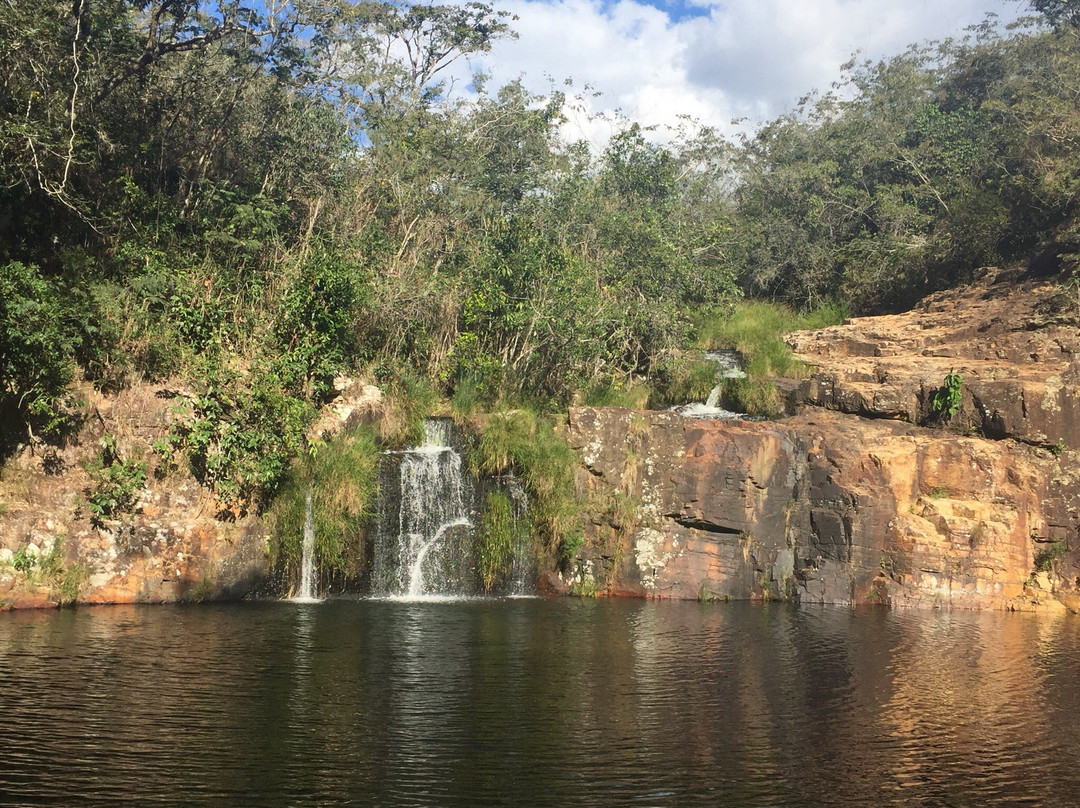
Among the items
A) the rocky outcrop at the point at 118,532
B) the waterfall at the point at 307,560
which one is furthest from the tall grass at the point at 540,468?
the rocky outcrop at the point at 118,532

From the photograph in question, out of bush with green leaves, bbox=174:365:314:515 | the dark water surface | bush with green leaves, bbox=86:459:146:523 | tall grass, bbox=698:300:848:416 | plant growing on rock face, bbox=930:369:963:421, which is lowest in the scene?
the dark water surface

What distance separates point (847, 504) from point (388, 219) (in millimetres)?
13047

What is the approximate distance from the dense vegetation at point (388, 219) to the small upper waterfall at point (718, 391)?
536 mm

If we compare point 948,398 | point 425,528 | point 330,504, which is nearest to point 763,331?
point 948,398

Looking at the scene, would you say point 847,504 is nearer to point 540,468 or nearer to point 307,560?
point 540,468

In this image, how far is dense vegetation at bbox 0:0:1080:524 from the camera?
18.6 meters

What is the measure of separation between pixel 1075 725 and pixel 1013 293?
1684cm

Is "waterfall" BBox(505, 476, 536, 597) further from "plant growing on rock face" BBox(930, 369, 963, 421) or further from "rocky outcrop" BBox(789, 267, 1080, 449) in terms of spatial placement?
"plant growing on rock face" BBox(930, 369, 963, 421)

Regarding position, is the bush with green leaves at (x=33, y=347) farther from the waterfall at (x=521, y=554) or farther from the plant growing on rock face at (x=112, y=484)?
the waterfall at (x=521, y=554)

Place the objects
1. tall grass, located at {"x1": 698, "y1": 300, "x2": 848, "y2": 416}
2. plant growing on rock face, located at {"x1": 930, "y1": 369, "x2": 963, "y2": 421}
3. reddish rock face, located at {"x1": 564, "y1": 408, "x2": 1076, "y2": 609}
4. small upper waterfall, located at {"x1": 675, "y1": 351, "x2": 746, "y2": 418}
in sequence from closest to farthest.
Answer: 1. reddish rock face, located at {"x1": 564, "y1": 408, "x2": 1076, "y2": 609}
2. plant growing on rock face, located at {"x1": 930, "y1": 369, "x2": 963, "y2": 421}
3. tall grass, located at {"x1": 698, "y1": 300, "x2": 848, "y2": 416}
4. small upper waterfall, located at {"x1": 675, "y1": 351, "x2": 746, "y2": 418}

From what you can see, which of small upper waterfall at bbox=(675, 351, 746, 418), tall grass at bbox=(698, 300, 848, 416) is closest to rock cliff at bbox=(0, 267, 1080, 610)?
A: tall grass at bbox=(698, 300, 848, 416)

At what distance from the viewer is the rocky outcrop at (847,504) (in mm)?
19547

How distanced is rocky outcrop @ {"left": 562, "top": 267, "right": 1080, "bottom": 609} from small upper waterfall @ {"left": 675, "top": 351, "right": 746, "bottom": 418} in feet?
8.74

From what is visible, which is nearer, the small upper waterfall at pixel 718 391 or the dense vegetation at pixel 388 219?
the dense vegetation at pixel 388 219
